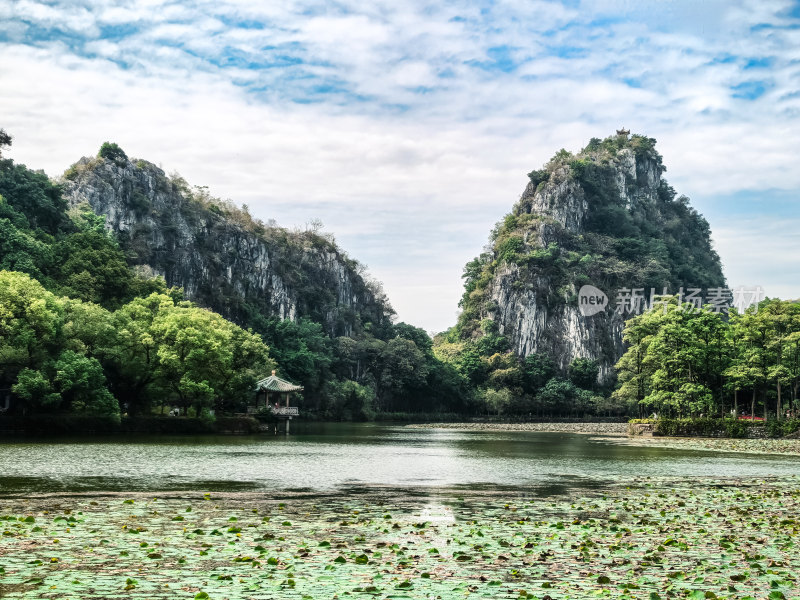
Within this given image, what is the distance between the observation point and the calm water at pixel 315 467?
22.7 meters

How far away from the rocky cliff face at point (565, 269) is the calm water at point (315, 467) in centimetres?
12557

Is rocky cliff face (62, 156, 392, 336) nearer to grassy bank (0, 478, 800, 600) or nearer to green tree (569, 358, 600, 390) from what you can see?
green tree (569, 358, 600, 390)

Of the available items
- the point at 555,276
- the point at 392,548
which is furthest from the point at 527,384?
the point at 392,548

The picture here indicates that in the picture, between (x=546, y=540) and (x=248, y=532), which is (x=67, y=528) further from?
(x=546, y=540)

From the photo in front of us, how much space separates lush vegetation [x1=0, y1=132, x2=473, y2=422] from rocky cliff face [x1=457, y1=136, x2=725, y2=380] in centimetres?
3673

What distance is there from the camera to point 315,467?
30375 millimetres

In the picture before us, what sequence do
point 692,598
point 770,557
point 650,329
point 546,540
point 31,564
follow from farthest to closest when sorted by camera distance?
point 650,329, point 546,540, point 770,557, point 31,564, point 692,598

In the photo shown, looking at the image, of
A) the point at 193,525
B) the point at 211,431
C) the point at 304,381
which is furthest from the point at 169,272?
the point at 193,525

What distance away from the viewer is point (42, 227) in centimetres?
8744

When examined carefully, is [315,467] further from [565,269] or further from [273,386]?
[565,269]

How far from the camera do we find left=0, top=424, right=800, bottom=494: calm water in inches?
893

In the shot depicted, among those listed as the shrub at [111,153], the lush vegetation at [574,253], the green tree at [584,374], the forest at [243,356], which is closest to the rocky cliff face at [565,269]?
the lush vegetation at [574,253]

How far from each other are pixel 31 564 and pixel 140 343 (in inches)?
1981

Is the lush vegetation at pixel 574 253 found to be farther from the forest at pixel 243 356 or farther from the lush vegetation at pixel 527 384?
the forest at pixel 243 356
